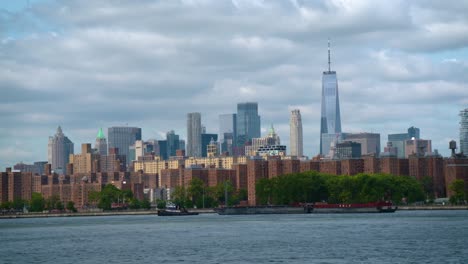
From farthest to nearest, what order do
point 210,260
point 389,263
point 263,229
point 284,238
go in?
point 263,229
point 284,238
point 210,260
point 389,263

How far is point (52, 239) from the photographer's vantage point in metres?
137

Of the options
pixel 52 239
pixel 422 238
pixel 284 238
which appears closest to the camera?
pixel 422 238

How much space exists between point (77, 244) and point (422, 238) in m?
38.9

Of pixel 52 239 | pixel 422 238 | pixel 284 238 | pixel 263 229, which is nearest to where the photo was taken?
pixel 422 238

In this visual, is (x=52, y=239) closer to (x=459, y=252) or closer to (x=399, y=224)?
(x=399, y=224)

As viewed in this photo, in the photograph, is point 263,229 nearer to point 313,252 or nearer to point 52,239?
point 52,239

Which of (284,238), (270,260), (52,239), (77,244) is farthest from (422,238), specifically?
(52,239)

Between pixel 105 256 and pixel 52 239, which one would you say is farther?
pixel 52 239

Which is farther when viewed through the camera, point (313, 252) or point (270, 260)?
point (313, 252)

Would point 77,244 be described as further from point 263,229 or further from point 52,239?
point 263,229

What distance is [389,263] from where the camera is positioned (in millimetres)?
87938

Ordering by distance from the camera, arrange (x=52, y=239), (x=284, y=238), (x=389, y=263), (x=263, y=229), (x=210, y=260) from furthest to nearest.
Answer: (x=263, y=229) → (x=52, y=239) → (x=284, y=238) → (x=210, y=260) → (x=389, y=263)

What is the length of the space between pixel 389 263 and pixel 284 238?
35.5 metres

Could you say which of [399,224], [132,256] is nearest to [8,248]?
[132,256]
